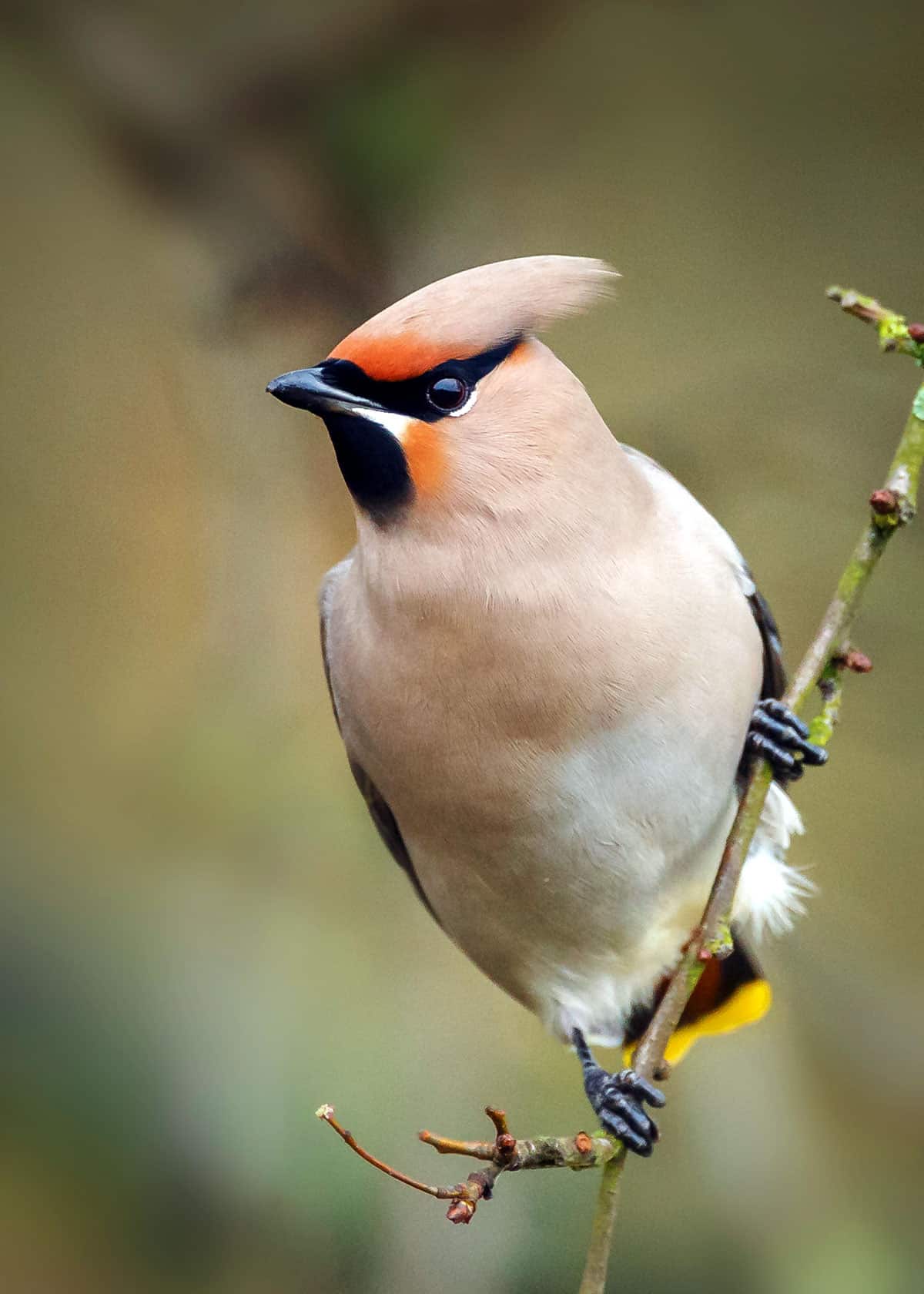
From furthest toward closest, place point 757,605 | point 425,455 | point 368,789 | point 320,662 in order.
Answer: point 320,662 < point 368,789 < point 757,605 < point 425,455

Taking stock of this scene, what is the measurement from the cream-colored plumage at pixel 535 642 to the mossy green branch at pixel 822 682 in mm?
222

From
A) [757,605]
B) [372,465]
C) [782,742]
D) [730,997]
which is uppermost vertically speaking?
[372,465]

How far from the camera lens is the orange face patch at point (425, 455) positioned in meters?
2.10

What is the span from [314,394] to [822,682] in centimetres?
72

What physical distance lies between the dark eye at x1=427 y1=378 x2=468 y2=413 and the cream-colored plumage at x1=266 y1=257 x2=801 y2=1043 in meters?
0.02

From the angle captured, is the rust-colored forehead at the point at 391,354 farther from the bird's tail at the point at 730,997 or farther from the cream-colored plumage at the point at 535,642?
the bird's tail at the point at 730,997

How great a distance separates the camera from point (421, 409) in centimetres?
210

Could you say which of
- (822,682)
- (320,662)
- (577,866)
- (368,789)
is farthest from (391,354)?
(320,662)

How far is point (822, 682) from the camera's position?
2107 millimetres

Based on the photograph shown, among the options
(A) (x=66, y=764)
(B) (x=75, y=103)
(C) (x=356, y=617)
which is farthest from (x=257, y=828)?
(B) (x=75, y=103)

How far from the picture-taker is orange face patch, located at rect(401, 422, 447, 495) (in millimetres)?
2104

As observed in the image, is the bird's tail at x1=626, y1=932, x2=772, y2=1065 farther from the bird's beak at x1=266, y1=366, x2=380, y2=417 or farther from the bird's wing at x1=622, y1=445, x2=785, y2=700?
the bird's beak at x1=266, y1=366, x2=380, y2=417

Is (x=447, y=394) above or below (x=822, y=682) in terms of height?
above

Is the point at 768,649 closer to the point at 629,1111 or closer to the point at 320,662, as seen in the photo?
the point at 629,1111
